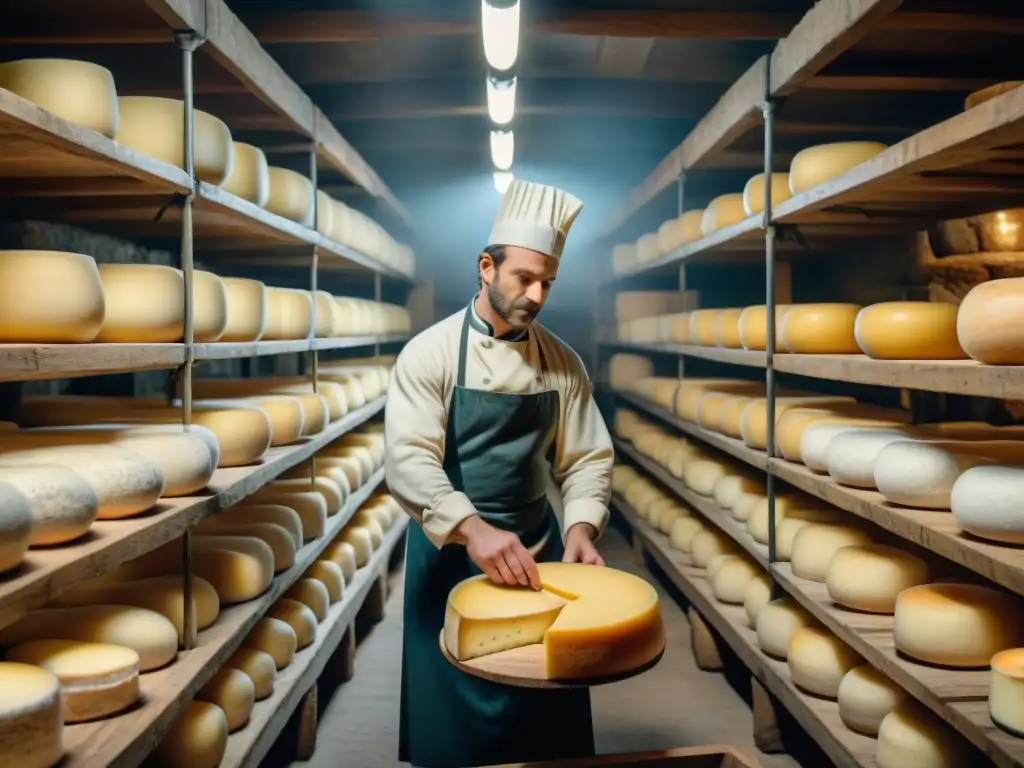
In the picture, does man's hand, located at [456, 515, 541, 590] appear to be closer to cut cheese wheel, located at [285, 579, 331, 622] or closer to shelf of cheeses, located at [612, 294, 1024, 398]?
shelf of cheeses, located at [612, 294, 1024, 398]

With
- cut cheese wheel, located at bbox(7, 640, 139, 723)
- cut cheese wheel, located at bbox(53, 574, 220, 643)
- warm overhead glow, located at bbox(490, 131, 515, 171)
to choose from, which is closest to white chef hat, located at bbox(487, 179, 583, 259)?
cut cheese wheel, located at bbox(53, 574, 220, 643)

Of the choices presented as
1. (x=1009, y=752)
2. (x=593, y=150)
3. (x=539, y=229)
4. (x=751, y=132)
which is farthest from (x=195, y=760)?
(x=593, y=150)

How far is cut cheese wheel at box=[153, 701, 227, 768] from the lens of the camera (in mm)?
2072

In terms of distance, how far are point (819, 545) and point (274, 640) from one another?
1605 millimetres

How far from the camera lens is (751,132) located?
397 centimetres

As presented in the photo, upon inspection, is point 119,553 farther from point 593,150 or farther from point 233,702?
point 593,150

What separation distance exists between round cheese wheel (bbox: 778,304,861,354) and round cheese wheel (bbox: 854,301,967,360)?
0.41m

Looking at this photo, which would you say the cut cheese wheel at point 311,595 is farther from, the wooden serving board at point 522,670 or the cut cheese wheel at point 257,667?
the wooden serving board at point 522,670

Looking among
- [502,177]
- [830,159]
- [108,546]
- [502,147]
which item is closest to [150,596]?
[108,546]

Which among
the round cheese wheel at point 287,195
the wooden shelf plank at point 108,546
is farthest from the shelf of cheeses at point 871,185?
the wooden shelf plank at point 108,546

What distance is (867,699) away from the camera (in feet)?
7.57

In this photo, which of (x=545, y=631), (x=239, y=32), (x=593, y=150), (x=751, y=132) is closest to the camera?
(x=545, y=631)

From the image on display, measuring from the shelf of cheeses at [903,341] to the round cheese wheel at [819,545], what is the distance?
0.49 m

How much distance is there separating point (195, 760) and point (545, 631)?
0.91m
